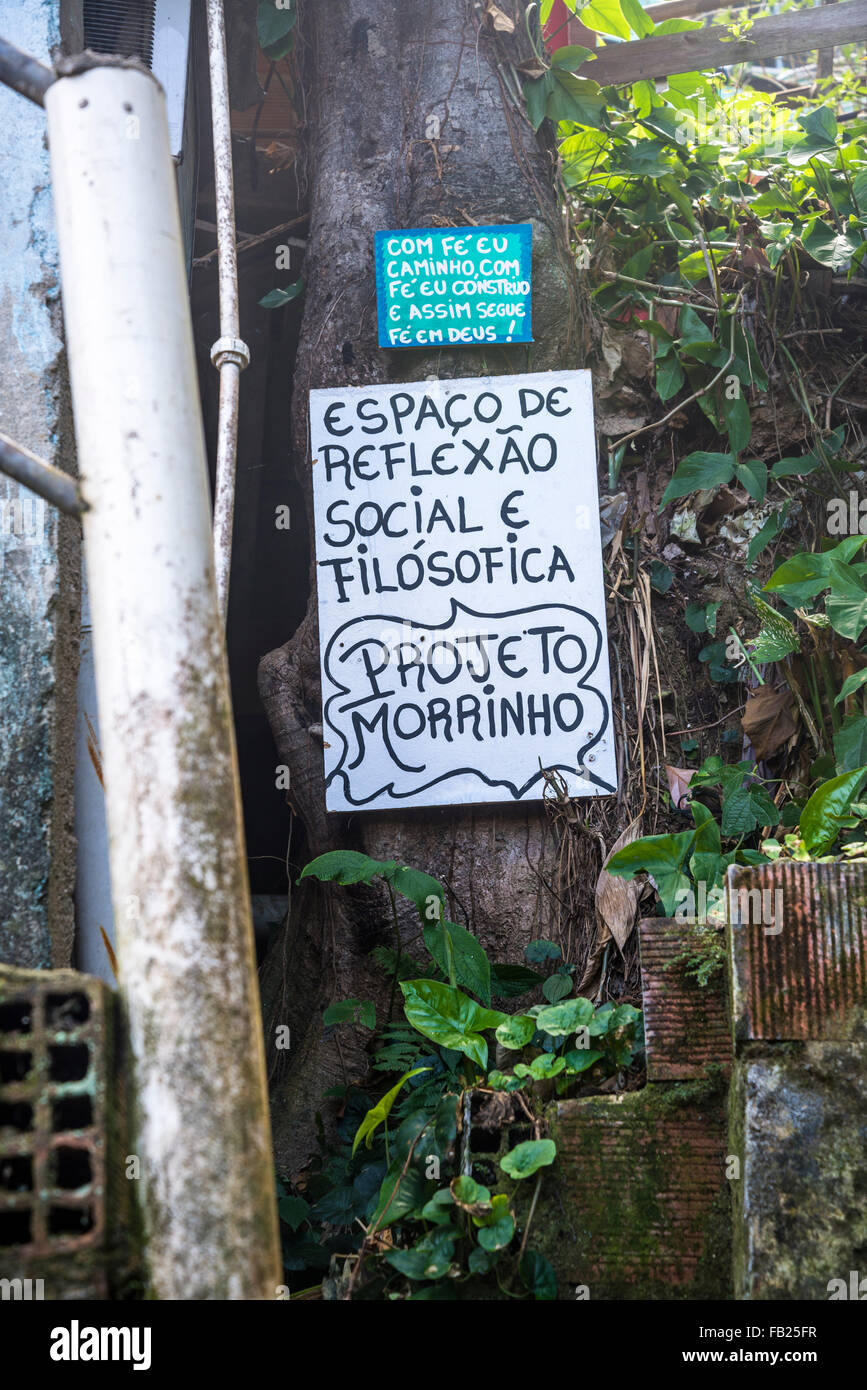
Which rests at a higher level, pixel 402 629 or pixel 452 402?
pixel 452 402

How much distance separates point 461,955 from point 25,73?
5.95 feet

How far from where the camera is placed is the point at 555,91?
11.3ft

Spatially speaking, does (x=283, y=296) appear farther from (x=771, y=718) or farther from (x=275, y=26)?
(x=771, y=718)

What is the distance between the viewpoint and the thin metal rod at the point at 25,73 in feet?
4.80

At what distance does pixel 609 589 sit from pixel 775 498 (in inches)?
22.5

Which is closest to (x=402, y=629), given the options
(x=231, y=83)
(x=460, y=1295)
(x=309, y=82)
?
(x=460, y=1295)

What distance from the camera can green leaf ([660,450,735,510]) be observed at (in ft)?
9.70

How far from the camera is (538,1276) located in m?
1.84

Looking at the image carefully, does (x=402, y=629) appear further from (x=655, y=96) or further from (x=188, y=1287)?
(x=188, y=1287)

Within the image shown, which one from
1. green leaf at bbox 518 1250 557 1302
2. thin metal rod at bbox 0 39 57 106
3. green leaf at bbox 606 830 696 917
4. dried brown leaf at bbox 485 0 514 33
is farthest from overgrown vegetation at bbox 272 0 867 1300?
thin metal rod at bbox 0 39 57 106

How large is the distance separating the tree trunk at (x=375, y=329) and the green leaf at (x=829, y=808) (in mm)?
1027

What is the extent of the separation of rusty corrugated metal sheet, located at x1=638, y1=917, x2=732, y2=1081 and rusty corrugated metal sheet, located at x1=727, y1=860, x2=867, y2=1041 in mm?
231

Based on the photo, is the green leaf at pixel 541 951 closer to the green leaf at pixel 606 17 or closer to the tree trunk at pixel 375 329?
the tree trunk at pixel 375 329

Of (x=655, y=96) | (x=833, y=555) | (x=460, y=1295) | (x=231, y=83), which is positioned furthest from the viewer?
(x=231, y=83)
